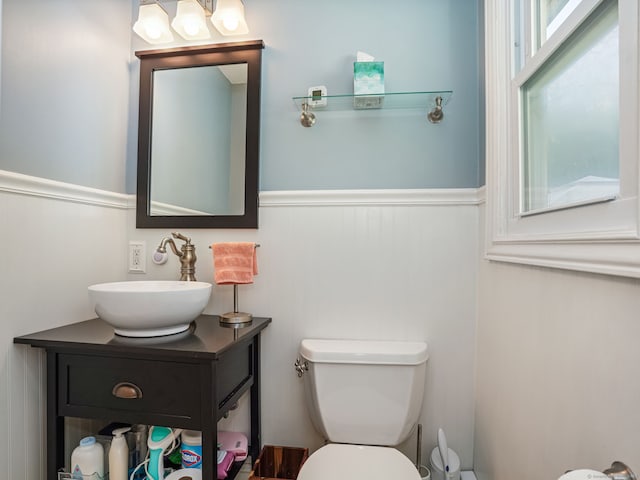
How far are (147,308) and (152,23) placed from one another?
114 centimetres

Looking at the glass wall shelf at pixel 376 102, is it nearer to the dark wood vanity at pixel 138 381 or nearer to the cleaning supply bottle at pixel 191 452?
the dark wood vanity at pixel 138 381

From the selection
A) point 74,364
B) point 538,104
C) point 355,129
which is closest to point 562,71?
point 538,104

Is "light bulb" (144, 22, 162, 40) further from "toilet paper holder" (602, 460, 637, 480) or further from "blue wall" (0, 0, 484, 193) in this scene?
"toilet paper holder" (602, 460, 637, 480)

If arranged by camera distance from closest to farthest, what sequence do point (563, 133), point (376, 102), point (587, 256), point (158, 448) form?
point (587, 256) < point (563, 133) < point (158, 448) < point (376, 102)

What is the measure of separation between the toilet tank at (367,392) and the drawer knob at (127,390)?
0.53 m

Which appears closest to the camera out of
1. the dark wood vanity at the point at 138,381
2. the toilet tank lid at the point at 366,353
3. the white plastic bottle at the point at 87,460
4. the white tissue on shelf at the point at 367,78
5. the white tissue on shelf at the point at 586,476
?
the white tissue on shelf at the point at 586,476

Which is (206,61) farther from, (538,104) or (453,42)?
(538,104)

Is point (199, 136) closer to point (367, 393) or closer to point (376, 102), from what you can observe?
point (376, 102)

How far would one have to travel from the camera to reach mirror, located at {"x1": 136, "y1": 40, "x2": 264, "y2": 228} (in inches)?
55.5

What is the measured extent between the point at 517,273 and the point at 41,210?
1.47 m

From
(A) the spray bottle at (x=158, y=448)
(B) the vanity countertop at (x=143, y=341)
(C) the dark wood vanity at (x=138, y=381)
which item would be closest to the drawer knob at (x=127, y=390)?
(C) the dark wood vanity at (x=138, y=381)

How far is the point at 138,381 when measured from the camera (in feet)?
3.27

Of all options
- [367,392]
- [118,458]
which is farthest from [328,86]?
[118,458]

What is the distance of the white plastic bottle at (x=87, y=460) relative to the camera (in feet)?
3.49
